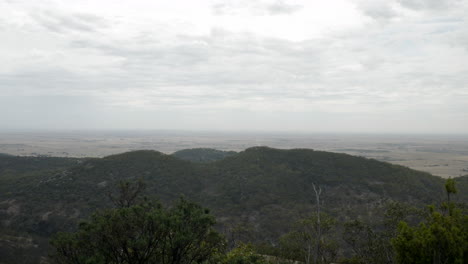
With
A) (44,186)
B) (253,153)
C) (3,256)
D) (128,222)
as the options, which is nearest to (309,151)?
(253,153)

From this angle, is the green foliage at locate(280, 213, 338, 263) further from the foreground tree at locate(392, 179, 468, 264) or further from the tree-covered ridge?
the tree-covered ridge

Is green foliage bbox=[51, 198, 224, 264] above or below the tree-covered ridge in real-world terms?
above

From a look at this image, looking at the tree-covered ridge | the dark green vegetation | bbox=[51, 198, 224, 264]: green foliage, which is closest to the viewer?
bbox=[51, 198, 224, 264]: green foliage

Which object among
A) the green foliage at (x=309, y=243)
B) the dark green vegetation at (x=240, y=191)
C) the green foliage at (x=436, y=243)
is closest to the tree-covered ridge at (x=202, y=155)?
the dark green vegetation at (x=240, y=191)

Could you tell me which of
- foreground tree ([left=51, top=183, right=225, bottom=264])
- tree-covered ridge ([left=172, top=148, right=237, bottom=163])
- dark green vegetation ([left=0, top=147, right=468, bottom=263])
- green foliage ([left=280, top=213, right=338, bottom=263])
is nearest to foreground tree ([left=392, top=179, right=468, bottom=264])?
foreground tree ([left=51, top=183, right=225, bottom=264])

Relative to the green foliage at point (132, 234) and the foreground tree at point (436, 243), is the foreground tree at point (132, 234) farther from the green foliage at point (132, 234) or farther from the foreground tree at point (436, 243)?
the foreground tree at point (436, 243)

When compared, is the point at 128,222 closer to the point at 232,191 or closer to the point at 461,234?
the point at 461,234

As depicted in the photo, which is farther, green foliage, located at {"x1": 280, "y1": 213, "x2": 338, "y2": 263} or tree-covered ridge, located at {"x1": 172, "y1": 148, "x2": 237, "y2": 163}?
tree-covered ridge, located at {"x1": 172, "y1": 148, "x2": 237, "y2": 163}
